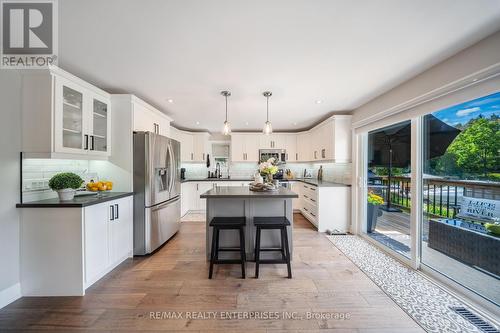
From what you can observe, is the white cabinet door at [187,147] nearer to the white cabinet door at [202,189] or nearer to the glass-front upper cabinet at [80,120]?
the white cabinet door at [202,189]

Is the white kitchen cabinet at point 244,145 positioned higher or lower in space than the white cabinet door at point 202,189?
higher

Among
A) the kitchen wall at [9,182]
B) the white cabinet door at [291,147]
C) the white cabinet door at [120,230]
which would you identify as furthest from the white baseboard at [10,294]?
the white cabinet door at [291,147]

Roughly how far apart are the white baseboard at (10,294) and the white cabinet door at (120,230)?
819 mm

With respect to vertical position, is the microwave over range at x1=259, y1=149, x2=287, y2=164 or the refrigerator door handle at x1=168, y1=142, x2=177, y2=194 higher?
the microwave over range at x1=259, y1=149, x2=287, y2=164

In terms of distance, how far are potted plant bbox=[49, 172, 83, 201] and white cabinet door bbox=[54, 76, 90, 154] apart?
30cm

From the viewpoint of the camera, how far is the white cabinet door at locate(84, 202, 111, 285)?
7.60 ft

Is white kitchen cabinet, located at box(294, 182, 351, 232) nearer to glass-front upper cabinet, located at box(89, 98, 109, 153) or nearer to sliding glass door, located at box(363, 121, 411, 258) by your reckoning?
sliding glass door, located at box(363, 121, 411, 258)

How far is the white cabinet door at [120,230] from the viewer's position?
2.72 meters

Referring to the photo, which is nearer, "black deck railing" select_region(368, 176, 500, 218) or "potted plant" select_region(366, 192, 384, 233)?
"black deck railing" select_region(368, 176, 500, 218)

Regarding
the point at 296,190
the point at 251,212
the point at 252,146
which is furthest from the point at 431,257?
the point at 252,146

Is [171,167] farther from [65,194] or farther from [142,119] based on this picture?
[65,194]

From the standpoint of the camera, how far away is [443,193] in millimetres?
2451

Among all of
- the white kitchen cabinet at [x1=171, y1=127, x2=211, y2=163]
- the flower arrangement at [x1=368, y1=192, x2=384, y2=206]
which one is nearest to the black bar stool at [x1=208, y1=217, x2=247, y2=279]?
the flower arrangement at [x1=368, y1=192, x2=384, y2=206]

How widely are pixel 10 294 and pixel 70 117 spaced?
1926mm
